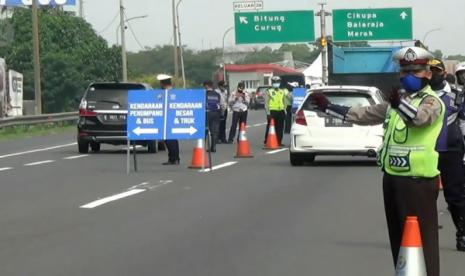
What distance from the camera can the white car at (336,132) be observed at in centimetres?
1784

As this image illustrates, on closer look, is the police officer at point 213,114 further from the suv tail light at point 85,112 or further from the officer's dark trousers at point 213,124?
the suv tail light at point 85,112

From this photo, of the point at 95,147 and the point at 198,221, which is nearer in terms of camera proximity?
the point at 198,221

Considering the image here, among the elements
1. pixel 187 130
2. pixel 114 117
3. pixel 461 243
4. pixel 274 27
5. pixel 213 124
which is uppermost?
pixel 274 27

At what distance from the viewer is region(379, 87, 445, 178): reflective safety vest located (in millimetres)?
6141

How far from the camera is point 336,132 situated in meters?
18.3

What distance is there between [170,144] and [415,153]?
12.9 m

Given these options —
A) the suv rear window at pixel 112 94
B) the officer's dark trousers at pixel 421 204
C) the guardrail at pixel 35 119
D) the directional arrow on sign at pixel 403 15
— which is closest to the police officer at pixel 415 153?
the officer's dark trousers at pixel 421 204

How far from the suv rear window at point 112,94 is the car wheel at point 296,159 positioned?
5.37 m

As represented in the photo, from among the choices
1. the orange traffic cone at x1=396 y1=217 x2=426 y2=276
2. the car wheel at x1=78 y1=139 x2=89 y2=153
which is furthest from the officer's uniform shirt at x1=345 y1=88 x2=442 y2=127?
the car wheel at x1=78 y1=139 x2=89 y2=153

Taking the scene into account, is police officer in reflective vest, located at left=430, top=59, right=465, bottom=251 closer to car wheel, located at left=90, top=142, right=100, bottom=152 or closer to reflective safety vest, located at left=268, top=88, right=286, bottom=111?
reflective safety vest, located at left=268, top=88, right=286, bottom=111

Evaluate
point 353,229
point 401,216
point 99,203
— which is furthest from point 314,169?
point 401,216

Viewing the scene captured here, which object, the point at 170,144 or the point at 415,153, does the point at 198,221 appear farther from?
the point at 170,144

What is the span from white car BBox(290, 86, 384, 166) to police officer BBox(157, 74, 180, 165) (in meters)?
2.25

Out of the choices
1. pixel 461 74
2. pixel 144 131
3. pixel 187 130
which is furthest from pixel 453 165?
pixel 144 131
